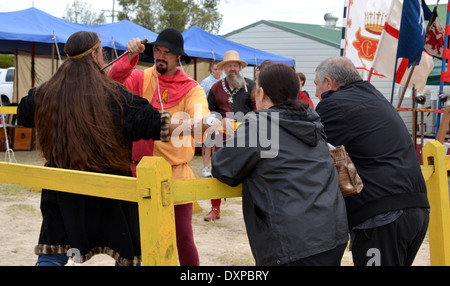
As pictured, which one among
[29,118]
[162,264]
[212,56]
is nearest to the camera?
[162,264]

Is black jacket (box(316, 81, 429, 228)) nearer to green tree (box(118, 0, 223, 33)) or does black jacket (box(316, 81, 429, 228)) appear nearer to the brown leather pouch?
the brown leather pouch

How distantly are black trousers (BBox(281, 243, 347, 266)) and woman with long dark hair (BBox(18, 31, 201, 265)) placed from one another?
86 cm

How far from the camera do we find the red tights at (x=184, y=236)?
3.52 meters

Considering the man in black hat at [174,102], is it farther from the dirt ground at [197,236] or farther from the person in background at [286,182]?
the dirt ground at [197,236]

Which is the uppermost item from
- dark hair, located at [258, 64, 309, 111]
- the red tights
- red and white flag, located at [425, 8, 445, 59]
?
red and white flag, located at [425, 8, 445, 59]

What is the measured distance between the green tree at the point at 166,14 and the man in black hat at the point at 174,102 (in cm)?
2862

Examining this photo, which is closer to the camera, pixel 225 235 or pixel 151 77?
pixel 151 77

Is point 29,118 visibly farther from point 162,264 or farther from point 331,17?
point 331,17

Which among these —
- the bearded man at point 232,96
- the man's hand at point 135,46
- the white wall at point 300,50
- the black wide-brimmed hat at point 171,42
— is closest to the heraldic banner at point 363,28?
the bearded man at point 232,96

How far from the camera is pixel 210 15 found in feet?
109

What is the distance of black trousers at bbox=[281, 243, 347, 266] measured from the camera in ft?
7.41

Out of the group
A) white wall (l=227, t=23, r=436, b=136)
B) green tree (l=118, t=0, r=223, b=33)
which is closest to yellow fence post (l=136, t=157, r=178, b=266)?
white wall (l=227, t=23, r=436, b=136)
